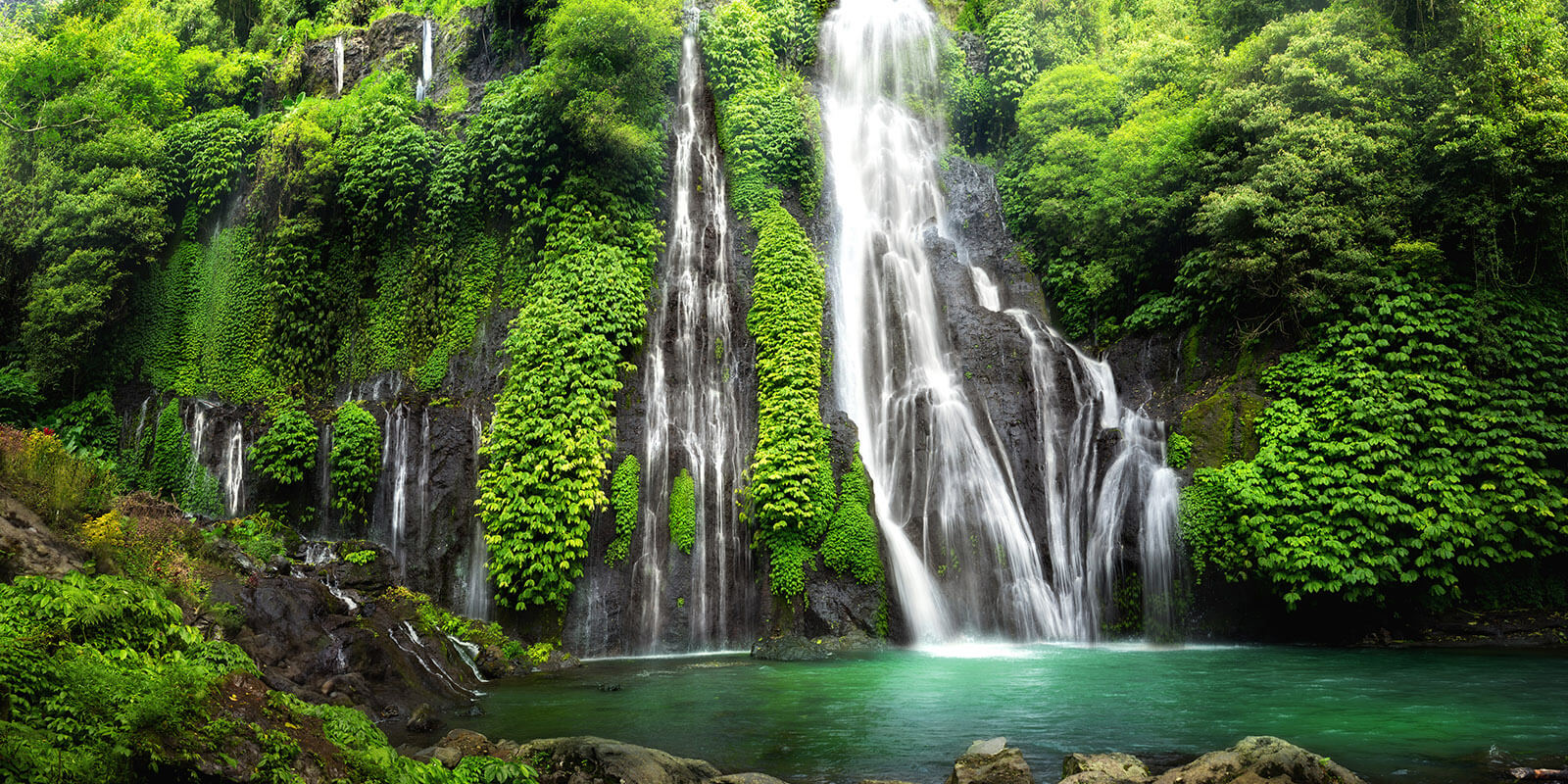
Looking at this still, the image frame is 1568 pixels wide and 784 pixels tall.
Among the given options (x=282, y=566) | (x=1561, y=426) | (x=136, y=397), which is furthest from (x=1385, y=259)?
(x=136, y=397)

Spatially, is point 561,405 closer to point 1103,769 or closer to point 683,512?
point 683,512

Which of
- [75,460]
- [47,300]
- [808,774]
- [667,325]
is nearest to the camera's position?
[808,774]

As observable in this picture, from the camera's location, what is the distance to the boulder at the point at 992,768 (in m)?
6.23

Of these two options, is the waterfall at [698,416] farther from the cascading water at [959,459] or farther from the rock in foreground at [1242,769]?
the rock in foreground at [1242,769]

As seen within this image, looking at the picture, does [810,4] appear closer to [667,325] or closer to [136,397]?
[667,325]

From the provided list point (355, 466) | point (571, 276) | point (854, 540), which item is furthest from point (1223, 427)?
point (355, 466)

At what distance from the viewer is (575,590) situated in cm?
1499

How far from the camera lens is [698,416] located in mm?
16828

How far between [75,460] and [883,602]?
472 inches

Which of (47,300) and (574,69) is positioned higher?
(574,69)

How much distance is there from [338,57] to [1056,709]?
2641 cm

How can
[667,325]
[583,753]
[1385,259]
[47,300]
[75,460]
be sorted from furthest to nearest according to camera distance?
1. [47,300]
2. [667,325]
3. [1385,259]
4. [75,460]
5. [583,753]

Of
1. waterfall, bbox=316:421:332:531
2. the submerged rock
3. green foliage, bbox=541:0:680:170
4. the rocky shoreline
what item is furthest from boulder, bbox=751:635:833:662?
green foliage, bbox=541:0:680:170

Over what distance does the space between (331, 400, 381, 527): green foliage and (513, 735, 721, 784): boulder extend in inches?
481
